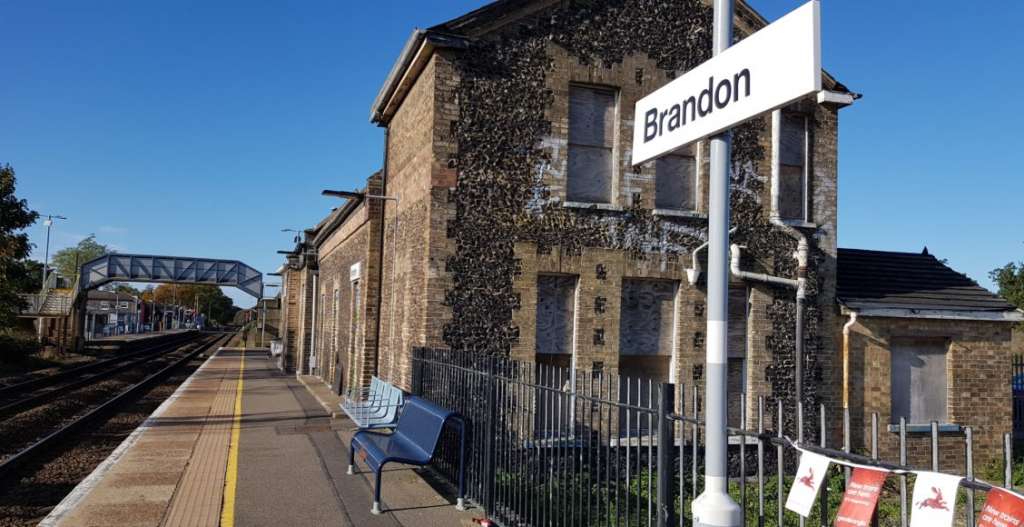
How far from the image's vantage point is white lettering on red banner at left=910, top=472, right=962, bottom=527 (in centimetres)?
272

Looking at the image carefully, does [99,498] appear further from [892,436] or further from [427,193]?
[892,436]

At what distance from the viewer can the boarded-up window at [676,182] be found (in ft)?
38.7

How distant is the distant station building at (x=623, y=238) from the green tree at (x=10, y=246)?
24.7 meters

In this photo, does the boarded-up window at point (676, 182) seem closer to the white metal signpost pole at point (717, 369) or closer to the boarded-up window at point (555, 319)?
the boarded-up window at point (555, 319)

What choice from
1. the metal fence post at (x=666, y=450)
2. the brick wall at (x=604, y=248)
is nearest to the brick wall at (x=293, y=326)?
the brick wall at (x=604, y=248)

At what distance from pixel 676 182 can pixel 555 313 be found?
287 centimetres

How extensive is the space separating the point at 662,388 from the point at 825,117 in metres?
9.62

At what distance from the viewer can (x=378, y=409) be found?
1055 cm

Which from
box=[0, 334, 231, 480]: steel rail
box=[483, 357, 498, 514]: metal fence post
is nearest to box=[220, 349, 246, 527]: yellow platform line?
box=[483, 357, 498, 514]: metal fence post

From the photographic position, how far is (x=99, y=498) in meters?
7.72

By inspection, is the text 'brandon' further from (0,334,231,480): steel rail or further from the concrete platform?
(0,334,231,480): steel rail

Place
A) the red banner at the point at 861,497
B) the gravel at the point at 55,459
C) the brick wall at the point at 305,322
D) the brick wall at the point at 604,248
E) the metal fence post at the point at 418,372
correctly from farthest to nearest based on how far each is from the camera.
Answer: the brick wall at the point at 305,322 < the brick wall at the point at 604,248 < the metal fence post at the point at 418,372 < the gravel at the point at 55,459 < the red banner at the point at 861,497

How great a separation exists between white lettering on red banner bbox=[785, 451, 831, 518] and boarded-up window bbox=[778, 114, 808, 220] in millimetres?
9658

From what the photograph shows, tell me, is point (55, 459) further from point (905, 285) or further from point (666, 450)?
point (905, 285)
